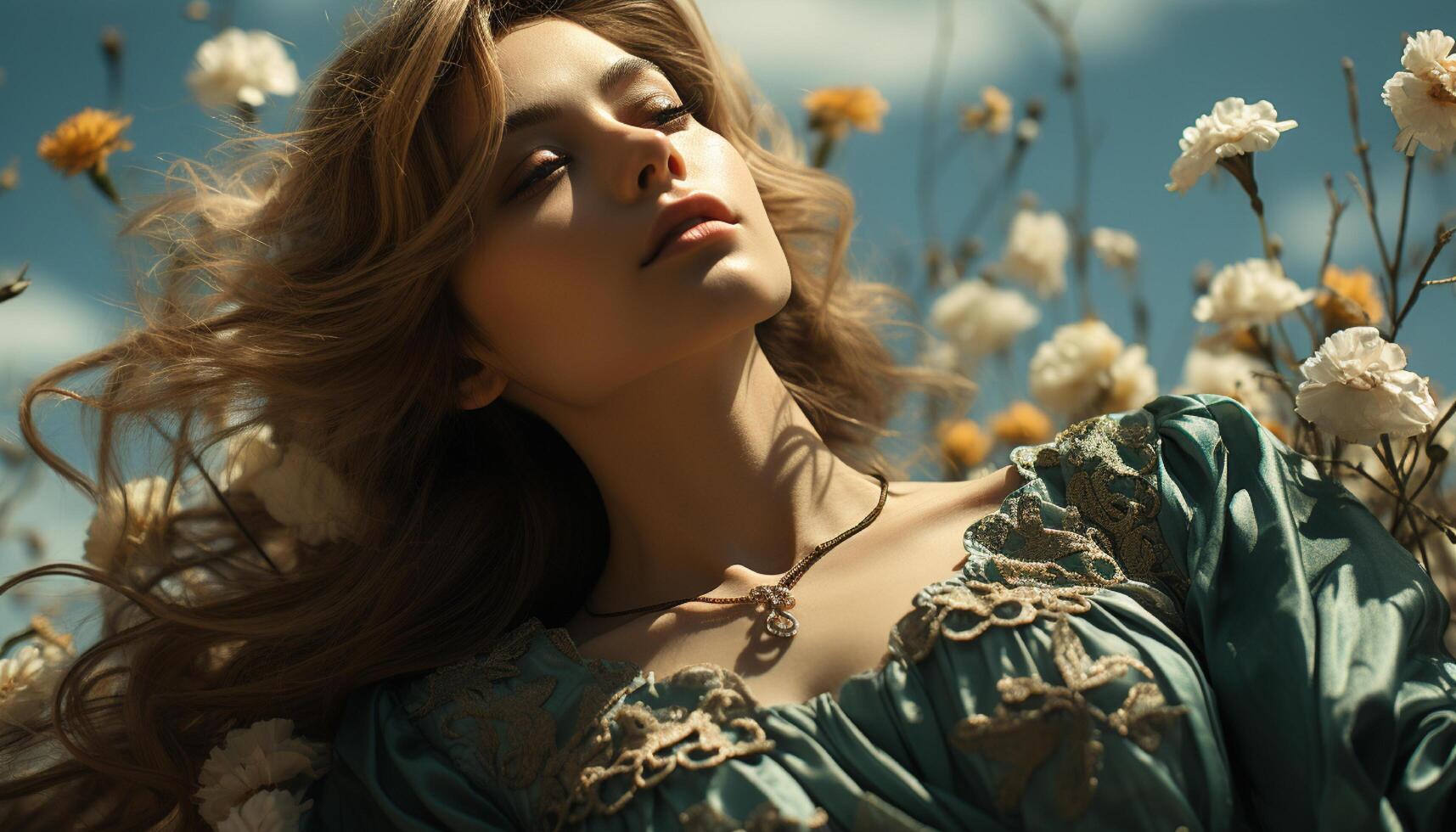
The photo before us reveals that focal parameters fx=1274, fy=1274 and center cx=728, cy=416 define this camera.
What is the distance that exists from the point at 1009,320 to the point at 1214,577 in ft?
4.20

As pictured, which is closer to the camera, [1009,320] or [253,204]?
[253,204]

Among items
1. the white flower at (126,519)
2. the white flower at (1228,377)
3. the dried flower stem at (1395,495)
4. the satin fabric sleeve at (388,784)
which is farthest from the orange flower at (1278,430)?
the white flower at (126,519)

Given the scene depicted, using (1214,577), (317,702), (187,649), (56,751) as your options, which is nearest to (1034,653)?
(1214,577)

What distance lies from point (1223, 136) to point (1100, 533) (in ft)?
1.67

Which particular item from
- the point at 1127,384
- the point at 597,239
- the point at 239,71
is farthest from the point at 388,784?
the point at 1127,384

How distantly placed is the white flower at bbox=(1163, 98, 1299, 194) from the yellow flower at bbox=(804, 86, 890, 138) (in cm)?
92

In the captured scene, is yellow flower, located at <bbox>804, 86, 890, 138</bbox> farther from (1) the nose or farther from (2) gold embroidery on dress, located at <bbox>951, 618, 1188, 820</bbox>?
(2) gold embroidery on dress, located at <bbox>951, 618, 1188, 820</bbox>

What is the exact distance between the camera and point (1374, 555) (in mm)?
1388

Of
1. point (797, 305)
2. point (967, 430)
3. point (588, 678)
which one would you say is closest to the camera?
point (588, 678)

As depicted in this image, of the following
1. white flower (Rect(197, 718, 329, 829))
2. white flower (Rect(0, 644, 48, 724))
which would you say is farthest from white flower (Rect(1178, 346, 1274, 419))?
white flower (Rect(0, 644, 48, 724))

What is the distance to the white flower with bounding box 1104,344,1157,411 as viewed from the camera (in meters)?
2.24

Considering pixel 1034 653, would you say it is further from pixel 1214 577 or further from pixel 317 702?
pixel 317 702

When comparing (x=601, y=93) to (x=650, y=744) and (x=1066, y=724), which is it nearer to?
(x=650, y=744)

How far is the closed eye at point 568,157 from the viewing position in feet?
5.30
